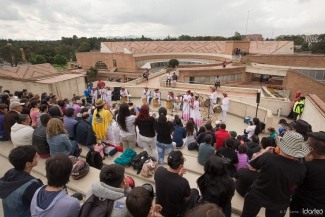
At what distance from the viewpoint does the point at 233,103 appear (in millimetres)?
11695

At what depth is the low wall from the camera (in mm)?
6902

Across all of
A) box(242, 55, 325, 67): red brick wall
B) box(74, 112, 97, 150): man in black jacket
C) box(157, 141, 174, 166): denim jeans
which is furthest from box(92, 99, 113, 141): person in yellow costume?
box(242, 55, 325, 67): red brick wall

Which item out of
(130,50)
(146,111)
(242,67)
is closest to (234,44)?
(242,67)

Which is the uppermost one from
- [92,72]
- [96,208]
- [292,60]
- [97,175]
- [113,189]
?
[292,60]

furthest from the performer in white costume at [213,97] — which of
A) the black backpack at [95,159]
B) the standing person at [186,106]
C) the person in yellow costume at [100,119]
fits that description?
the black backpack at [95,159]

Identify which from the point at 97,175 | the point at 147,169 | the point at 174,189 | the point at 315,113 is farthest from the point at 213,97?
the point at 174,189

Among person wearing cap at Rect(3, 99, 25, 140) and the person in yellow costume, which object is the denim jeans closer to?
the person in yellow costume

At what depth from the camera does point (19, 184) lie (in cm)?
244

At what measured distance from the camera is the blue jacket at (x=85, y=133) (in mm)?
5012

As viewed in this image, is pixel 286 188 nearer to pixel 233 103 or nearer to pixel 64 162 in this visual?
pixel 64 162

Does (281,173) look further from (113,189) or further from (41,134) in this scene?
(41,134)

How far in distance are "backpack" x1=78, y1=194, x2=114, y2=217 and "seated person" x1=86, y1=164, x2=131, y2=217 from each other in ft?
0.15

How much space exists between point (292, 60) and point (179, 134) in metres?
26.2

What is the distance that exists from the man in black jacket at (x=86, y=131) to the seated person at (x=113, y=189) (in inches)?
112
